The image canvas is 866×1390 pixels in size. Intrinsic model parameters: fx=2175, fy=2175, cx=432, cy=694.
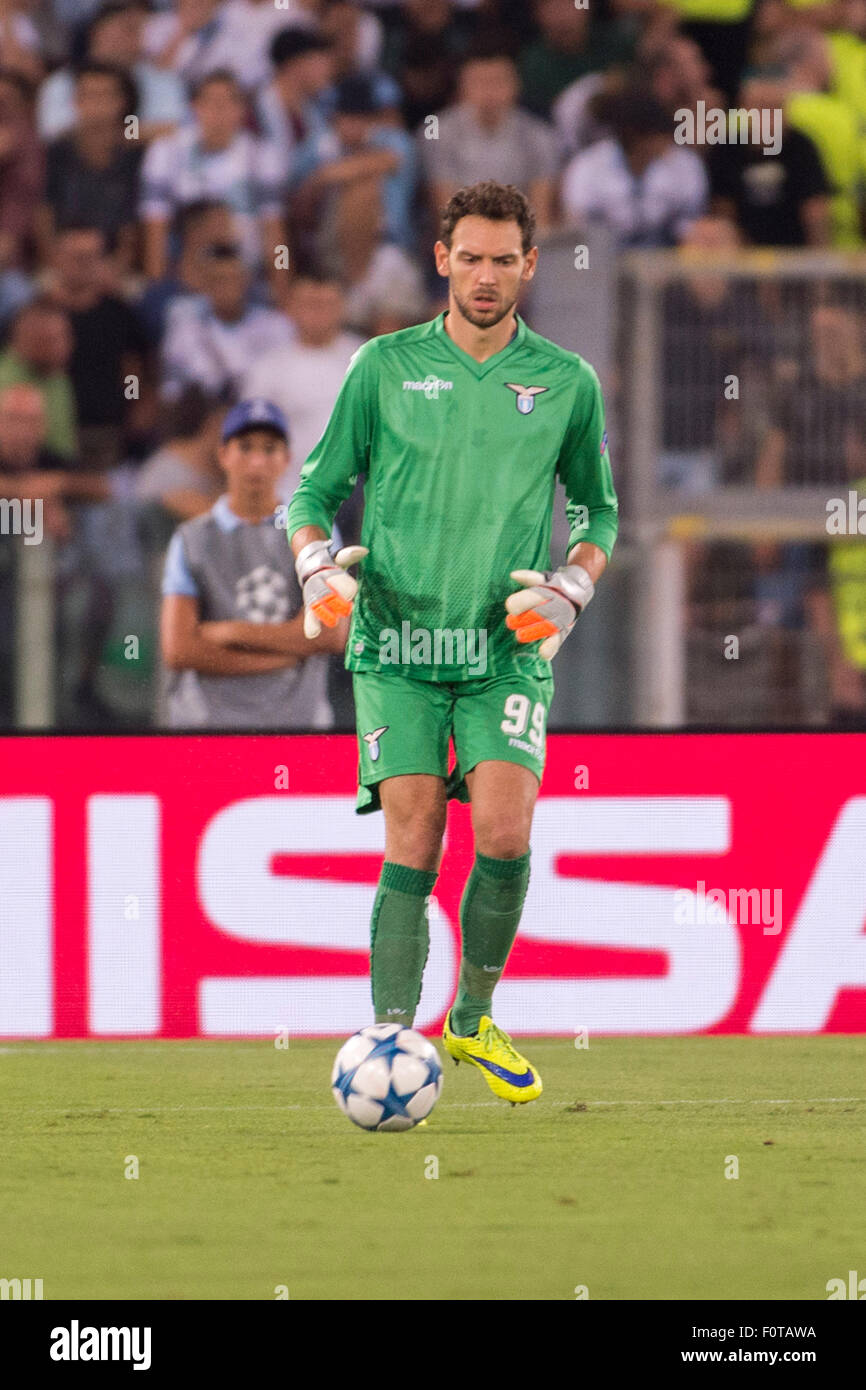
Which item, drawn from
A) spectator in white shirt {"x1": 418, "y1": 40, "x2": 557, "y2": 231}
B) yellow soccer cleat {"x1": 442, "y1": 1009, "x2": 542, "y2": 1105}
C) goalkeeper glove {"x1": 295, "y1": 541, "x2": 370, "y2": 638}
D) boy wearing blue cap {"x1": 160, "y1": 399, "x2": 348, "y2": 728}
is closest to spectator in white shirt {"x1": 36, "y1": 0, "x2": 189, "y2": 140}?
spectator in white shirt {"x1": 418, "y1": 40, "x2": 557, "y2": 231}

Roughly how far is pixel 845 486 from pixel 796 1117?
3.86 metres

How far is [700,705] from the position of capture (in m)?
8.67

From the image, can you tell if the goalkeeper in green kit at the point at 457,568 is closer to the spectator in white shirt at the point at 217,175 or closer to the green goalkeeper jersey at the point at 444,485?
the green goalkeeper jersey at the point at 444,485

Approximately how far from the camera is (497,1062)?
18.6 feet

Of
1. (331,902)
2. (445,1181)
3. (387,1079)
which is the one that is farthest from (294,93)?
(445,1181)

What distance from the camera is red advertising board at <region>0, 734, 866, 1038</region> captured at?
7398mm

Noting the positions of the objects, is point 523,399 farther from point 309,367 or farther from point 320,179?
point 320,179

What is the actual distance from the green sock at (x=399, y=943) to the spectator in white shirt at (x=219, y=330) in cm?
489

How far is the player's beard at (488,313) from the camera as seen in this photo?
215 inches

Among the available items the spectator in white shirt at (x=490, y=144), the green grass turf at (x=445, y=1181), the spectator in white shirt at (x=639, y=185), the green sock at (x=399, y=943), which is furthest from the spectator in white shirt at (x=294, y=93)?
the green sock at (x=399, y=943)

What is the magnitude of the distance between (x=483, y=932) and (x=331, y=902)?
1.88 meters

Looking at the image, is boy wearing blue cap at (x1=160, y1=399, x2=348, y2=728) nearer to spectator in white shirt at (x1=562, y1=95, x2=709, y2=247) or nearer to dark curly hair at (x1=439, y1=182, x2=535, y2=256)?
dark curly hair at (x1=439, y1=182, x2=535, y2=256)

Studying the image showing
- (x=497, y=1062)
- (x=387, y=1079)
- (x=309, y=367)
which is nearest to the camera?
(x=387, y=1079)

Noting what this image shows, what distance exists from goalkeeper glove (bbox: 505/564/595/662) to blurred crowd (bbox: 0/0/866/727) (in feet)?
11.6
